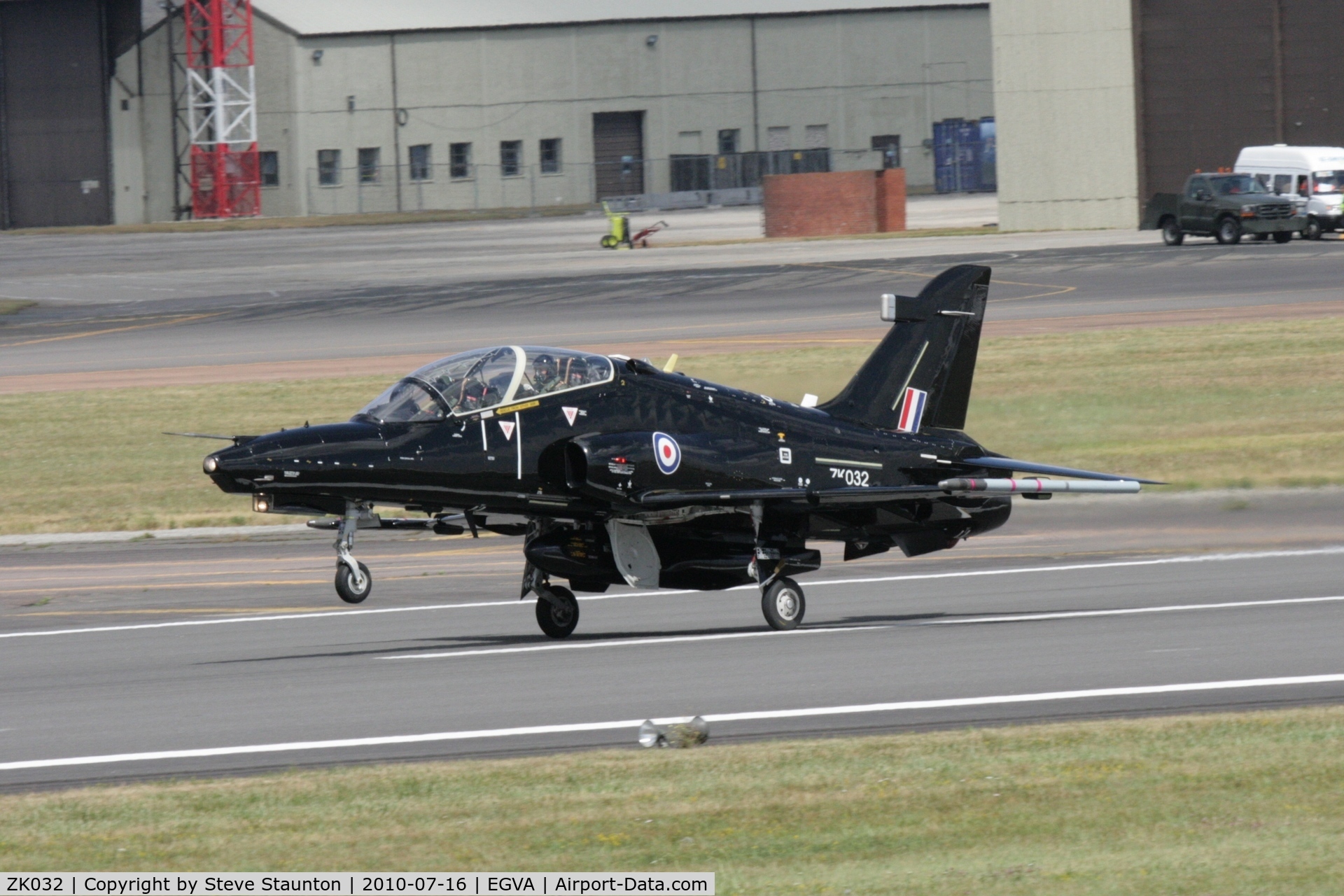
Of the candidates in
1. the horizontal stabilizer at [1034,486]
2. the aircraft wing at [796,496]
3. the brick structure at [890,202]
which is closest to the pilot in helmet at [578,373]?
the aircraft wing at [796,496]

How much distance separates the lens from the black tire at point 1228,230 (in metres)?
56.6

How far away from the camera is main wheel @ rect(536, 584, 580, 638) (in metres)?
16.9

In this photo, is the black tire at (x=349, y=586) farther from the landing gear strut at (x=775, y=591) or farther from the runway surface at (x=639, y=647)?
the landing gear strut at (x=775, y=591)

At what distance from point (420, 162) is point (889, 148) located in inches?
1017

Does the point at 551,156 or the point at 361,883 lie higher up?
the point at 551,156

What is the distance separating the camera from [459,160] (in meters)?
97.1

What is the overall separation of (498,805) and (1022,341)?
2954 cm

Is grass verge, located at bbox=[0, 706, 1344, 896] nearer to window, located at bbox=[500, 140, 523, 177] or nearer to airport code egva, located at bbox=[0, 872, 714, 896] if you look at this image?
airport code egva, located at bbox=[0, 872, 714, 896]

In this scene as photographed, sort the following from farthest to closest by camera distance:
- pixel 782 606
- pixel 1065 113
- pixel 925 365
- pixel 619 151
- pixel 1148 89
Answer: pixel 619 151, pixel 1065 113, pixel 1148 89, pixel 925 365, pixel 782 606

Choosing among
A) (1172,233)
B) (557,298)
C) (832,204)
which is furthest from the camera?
(832,204)

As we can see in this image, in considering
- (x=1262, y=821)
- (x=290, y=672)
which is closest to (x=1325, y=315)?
(x=290, y=672)

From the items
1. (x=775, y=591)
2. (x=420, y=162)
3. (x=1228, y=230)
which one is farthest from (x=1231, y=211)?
(x=420, y=162)

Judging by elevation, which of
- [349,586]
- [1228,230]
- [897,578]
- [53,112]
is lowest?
[897,578]

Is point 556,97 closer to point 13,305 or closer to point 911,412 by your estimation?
point 13,305
